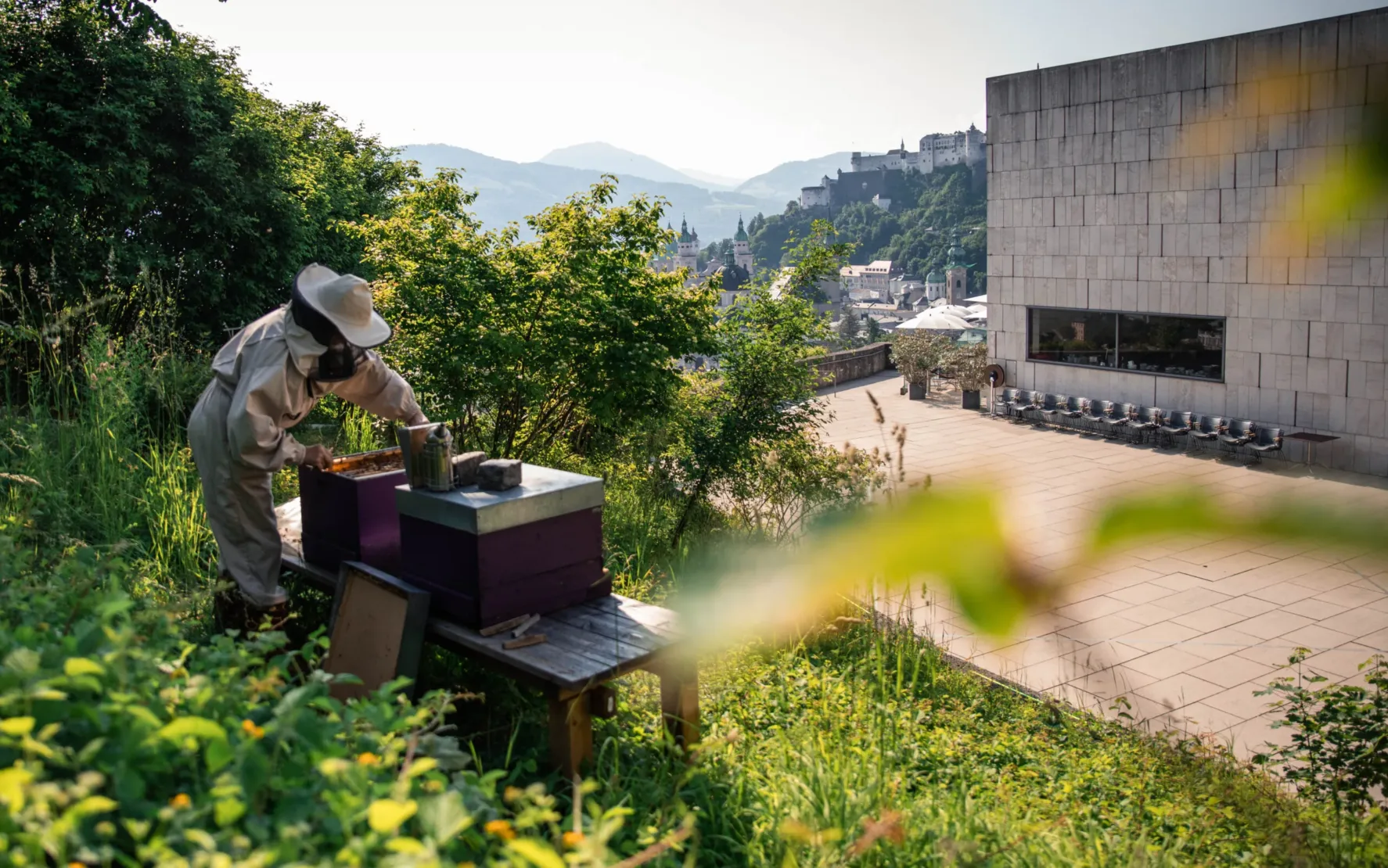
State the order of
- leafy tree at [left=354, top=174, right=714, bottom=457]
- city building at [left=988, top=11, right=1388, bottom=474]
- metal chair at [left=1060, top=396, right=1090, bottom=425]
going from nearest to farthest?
leafy tree at [left=354, top=174, right=714, bottom=457], city building at [left=988, top=11, right=1388, bottom=474], metal chair at [left=1060, top=396, right=1090, bottom=425]

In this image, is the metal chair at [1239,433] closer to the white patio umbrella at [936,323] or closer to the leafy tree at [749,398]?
the white patio umbrella at [936,323]

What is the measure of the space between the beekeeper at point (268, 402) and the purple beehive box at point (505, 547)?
0.78 meters

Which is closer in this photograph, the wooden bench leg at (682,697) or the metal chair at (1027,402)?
the wooden bench leg at (682,697)

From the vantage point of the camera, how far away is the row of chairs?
14.3 meters

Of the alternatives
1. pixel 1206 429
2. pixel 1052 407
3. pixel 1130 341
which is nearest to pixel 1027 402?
pixel 1052 407

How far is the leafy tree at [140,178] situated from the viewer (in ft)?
37.7

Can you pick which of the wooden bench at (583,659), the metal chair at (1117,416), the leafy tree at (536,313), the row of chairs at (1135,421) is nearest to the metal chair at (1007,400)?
the row of chairs at (1135,421)

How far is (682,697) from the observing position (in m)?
A: 3.68

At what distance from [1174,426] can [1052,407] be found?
7.25ft

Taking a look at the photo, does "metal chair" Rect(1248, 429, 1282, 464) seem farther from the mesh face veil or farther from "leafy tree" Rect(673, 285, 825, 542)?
the mesh face veil

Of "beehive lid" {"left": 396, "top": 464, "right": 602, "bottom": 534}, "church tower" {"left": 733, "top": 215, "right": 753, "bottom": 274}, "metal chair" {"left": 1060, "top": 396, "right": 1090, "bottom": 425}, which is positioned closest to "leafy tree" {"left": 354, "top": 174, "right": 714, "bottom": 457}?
"beehive lid" {"left": 396, "top": 464, "right": 602, "bottom": 534}

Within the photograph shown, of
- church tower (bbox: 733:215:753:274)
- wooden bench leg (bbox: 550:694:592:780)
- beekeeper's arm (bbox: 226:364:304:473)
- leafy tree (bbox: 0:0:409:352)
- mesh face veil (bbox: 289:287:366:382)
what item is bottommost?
wooden bench leg (bbox: 550:694:592:780)

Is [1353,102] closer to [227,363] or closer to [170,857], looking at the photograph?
[170,857]

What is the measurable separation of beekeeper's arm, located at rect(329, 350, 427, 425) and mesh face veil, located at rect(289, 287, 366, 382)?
0.10m
